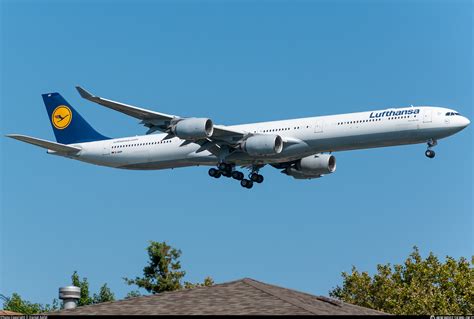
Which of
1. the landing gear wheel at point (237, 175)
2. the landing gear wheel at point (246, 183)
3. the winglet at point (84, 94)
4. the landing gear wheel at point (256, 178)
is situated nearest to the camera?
the winglet at point (84, 94)

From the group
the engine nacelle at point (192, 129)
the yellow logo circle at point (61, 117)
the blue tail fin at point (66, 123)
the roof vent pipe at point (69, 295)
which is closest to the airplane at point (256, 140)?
the engine nacelle at point (192, 129)

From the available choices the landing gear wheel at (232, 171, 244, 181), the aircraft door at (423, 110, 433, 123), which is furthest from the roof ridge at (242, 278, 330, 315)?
the landing gear wheel at (232, 171, 244, 181)

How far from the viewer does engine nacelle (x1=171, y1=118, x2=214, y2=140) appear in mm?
59219

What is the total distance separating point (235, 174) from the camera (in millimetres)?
63625

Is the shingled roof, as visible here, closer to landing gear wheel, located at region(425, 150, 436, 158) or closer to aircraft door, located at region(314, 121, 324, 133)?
landing gear wheel, located at region(425, 150, 436, 158)

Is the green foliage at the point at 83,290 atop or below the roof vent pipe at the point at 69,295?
atop

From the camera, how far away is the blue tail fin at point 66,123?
7219cm

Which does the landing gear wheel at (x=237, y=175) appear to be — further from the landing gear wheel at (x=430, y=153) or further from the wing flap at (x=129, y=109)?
the landing gear wheel at (x=430, y=153)

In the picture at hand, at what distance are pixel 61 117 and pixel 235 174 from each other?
1792 centimetres

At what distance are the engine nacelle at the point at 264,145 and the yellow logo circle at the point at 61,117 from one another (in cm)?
1953

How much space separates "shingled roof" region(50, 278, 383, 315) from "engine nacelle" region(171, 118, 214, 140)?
82.6 ft

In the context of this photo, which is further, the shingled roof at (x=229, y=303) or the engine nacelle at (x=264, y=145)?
the engine nacelle at (x=264, y=145)

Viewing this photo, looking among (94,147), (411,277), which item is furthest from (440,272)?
(94,147)

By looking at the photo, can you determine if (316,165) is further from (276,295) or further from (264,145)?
(276,295)
